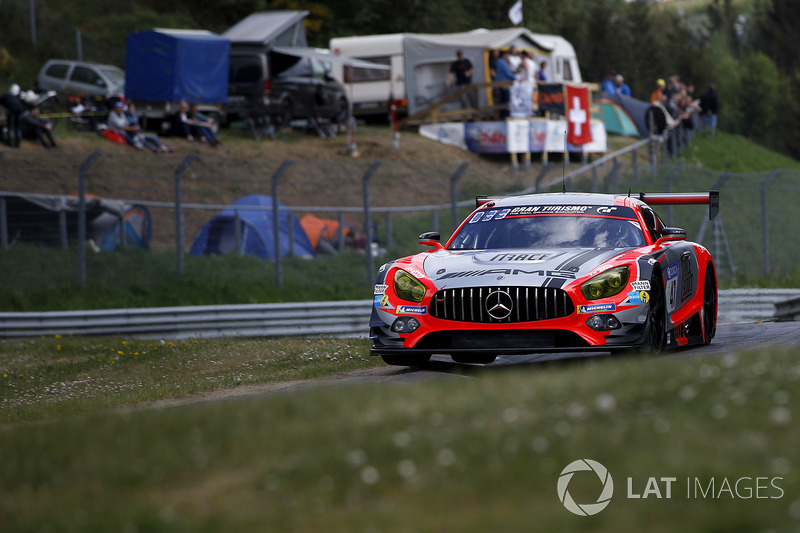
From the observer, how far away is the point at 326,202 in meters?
29.5

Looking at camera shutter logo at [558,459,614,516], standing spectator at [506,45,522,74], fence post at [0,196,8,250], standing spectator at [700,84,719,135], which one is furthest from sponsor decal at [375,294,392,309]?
standing spectator at [700,84,719,135]

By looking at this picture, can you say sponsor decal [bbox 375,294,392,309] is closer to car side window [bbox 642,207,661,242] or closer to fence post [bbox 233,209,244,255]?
car side window [bbox 642,207,661,242]

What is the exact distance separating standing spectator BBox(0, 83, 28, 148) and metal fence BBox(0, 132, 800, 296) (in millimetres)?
947

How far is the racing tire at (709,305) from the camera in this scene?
40.5 feet

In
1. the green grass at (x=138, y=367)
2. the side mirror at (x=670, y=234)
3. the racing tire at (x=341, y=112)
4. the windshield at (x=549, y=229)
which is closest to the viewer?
the windshield at (x=549, y=229)

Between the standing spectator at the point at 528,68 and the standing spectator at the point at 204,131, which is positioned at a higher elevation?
the standing spectator at the point at 528,68

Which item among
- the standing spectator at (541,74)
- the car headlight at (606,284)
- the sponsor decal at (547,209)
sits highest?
the standing spectator at (541,74)

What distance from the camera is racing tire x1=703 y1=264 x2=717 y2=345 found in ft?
40.5

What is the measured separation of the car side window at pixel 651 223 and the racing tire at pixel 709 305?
2.95 feet

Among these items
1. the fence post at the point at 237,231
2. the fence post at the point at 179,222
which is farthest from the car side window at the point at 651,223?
the fence post at the point at 237,231

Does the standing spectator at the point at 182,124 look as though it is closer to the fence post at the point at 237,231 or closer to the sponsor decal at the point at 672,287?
the fence post at the point at 237,231

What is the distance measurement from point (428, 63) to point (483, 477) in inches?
1396

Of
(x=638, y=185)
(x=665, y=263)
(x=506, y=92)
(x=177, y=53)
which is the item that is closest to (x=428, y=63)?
(x=506, y=92)

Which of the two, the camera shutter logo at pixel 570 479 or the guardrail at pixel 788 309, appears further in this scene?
the guardrail at pixel 788 309
